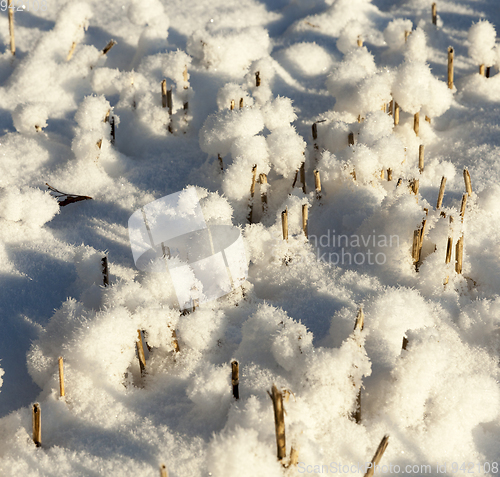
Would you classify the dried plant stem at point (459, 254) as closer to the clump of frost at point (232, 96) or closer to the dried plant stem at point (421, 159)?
the dried plant stem at point (421, 159)

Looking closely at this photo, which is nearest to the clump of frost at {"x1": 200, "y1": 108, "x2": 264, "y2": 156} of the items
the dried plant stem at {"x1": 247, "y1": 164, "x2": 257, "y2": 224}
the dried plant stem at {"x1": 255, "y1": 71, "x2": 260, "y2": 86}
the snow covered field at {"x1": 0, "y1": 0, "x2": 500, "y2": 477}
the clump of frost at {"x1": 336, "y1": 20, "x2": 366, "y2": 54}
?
the snow covered field at {"x1": 0, "y1": 0, "x2": 500, "y2": 477}

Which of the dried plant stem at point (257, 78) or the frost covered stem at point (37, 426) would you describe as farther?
the dried plant stem at point (257, 78)

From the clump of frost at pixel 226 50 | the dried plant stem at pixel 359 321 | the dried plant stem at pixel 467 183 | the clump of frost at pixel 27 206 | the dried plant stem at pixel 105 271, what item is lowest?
the dried plant stem at pixel 105 271

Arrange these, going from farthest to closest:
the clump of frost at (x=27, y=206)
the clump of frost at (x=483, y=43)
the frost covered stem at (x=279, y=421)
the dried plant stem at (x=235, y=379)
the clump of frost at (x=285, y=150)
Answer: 1. the clump of frost at (x=483, y=43)
2. the clump of frost at (x=285, y=150)
3. the clump of frost at (x=27, y=206)
4. the dried plant stem at (x=235, y=379)
5. the frost covered stem at (x=279, y=421)

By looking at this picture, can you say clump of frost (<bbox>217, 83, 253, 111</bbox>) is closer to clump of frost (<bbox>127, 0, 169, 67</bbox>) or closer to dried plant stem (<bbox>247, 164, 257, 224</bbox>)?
dried plant stem (<bbox>247, 164, 257, 224</bbox>)

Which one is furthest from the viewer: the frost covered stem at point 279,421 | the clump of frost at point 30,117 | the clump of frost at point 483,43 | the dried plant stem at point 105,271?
the clump of frost at point 483,43

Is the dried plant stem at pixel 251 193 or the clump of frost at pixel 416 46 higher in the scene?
the clump of frost at pixel 416 46

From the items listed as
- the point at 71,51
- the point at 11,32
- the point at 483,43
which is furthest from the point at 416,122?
the point at 11,32

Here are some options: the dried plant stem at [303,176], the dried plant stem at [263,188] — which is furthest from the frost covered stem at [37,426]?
the dried plant stem at [303,176]
